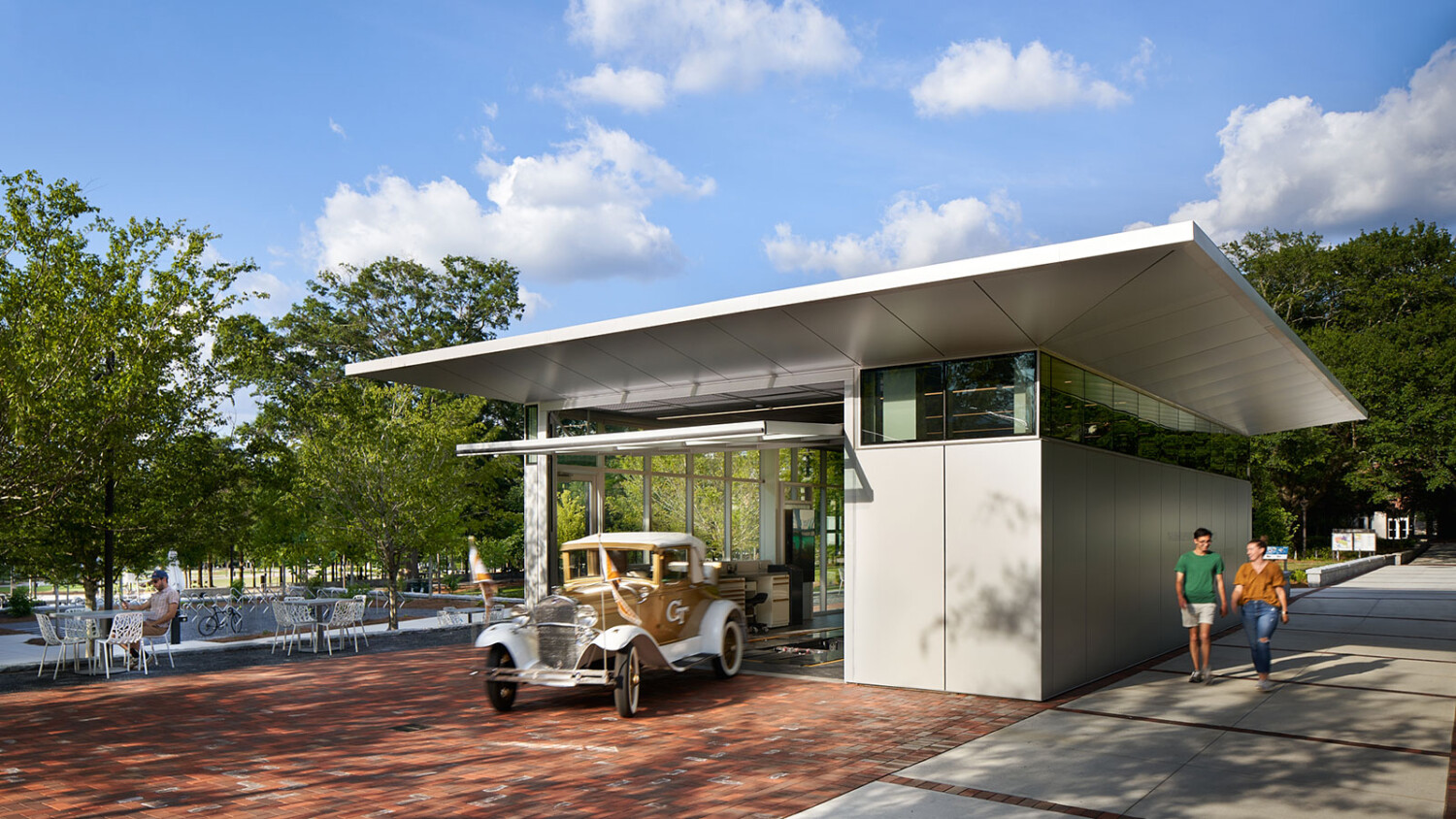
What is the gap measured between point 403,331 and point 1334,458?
4370cm

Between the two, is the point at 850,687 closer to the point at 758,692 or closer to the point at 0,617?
the point at 758,692

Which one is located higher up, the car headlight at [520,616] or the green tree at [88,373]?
the green tree at [88,373]

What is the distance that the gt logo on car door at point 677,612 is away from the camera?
10.5 metres

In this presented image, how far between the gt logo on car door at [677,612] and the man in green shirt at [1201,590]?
558 centimetres

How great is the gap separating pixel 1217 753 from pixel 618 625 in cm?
558

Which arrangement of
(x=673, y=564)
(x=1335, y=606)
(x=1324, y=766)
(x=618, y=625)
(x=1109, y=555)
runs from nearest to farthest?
1. (x=1324, y=766)
2. (x=618, y=625)
3. (x=673, y=564)
4. (x=1109, y=555)
5. (x=1335, y=606)

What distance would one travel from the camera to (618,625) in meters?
9.84

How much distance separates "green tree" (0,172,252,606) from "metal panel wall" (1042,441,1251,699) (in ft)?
40.5

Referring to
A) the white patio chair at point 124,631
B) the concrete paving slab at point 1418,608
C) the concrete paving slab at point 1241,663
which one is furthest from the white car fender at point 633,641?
the concrete paving slab at point 1418,608

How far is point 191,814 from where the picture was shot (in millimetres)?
6215

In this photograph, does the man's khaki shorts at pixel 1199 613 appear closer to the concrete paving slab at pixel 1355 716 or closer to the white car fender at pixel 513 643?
the concrete paving slab at pixel 1355 716

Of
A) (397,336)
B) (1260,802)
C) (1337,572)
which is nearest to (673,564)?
(1260,802)

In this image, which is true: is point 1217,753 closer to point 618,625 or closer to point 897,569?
point 897,569

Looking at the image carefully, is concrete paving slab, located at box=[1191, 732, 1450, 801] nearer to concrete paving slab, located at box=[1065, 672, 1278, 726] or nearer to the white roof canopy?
concrete paving slab, located at box=[1065, 672, 1278, 726]
